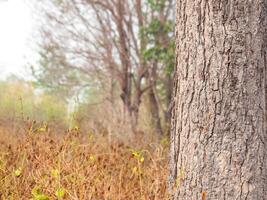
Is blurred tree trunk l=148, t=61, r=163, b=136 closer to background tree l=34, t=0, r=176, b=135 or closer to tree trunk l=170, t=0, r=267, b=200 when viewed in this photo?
background tree l=34, t=0, r=176, b=135

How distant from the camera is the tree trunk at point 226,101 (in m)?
2.81

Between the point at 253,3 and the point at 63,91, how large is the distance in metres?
10.8

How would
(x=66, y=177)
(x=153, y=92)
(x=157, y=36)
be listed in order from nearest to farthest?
1. (x=66, y=177)
2. (x=157, y=36)
3. (x=153, y=92)

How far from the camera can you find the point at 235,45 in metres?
2.82

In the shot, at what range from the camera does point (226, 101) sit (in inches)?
111

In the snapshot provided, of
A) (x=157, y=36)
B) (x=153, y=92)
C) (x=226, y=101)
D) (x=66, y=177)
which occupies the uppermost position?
(x=157, y=36)

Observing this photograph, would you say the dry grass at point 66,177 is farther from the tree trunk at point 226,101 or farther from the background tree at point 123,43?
the background tree at point 123,43

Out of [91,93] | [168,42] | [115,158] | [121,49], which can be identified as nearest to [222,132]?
[115,158]

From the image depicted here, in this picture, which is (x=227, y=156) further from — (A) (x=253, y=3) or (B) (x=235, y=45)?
(A) (x=253, y=3)

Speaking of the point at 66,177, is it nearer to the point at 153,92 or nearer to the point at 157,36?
the point at 157,36

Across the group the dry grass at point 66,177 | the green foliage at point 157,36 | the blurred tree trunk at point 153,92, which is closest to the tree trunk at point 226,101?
the dry grass at point 66,177

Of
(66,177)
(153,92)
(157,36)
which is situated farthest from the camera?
(153,92)

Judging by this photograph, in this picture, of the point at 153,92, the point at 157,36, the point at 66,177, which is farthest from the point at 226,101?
the point at 153,92

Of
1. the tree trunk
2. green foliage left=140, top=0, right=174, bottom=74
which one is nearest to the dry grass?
the tree trunk
